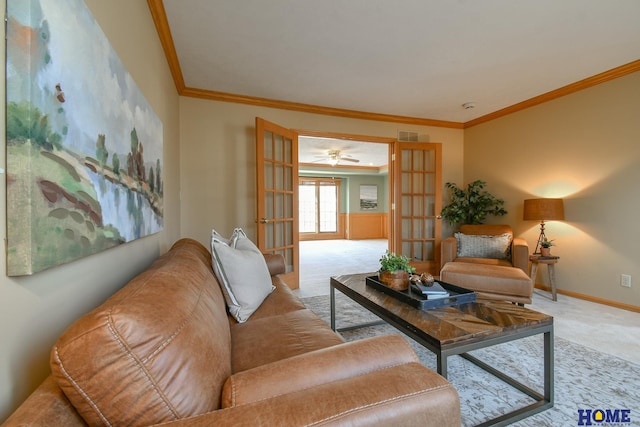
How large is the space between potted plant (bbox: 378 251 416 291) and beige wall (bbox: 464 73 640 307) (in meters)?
2.59

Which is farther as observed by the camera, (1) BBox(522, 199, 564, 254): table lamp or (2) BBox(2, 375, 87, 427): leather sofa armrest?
(1) BBox(522, 199, 564, 254): table lamp

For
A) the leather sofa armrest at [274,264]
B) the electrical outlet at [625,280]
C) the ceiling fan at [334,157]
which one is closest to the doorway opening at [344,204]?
the ceiling fan at [334,157]

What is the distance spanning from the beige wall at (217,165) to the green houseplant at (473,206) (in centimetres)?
285

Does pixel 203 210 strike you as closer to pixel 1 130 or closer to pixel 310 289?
pixel 310 289

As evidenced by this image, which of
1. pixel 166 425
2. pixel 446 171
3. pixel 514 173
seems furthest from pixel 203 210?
pixel 514 173

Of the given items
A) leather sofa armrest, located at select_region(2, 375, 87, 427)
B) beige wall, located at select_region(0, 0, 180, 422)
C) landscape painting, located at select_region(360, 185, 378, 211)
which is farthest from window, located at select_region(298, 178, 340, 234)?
leather sofa armrest, located at select_region(2, 375, 87, 427)

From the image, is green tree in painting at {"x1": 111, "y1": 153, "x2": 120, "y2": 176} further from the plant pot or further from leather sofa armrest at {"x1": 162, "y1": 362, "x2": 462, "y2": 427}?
the plant pot

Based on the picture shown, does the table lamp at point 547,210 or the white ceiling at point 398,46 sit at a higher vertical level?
the white ceiling at point 398,46

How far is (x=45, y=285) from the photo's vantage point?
707 mm

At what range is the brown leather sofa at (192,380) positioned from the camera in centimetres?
52

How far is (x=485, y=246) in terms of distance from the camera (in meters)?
3.34

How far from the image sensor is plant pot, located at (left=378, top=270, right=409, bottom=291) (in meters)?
1.80

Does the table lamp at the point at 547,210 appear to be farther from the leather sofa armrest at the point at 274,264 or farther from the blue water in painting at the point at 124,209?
the blue water in painting at the point at 124,209

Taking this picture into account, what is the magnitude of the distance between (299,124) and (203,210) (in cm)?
170
